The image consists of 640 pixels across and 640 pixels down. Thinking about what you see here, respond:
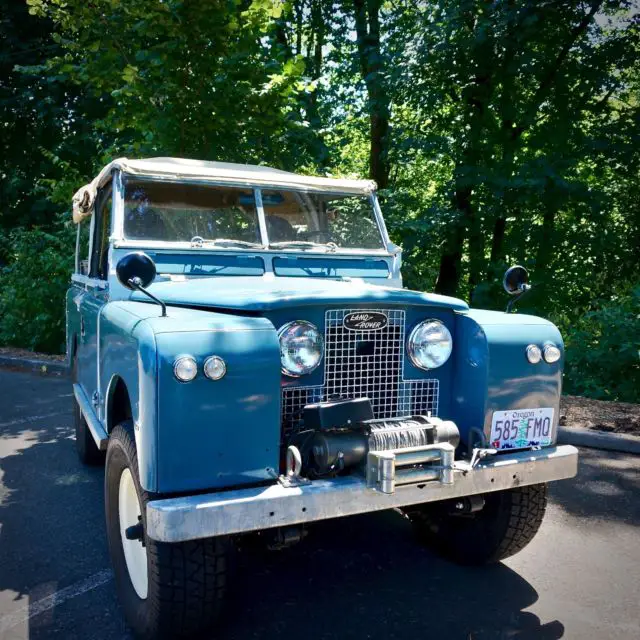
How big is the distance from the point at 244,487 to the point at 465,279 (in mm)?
10490

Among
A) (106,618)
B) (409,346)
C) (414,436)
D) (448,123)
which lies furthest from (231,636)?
(448,123)

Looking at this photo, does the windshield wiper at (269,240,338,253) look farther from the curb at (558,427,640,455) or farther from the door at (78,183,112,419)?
the curb at (558,427,640,455)

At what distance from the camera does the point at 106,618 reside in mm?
2941

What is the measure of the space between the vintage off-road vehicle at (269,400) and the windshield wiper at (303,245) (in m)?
0.02

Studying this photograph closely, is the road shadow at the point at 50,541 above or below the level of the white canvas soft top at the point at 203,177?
below

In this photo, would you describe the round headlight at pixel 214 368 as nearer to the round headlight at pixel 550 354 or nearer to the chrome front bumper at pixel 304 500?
the chrome front bumper at pixel 304 500

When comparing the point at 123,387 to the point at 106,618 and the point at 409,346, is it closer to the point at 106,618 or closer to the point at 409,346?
the point at 106,618

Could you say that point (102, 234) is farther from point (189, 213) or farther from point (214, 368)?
point (214, 368)

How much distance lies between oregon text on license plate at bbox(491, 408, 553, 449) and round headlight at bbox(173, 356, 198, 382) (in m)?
1.43

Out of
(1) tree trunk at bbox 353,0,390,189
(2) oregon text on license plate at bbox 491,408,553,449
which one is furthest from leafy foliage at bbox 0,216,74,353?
(2) oregon text on license plate at bbox 491,408,553,449

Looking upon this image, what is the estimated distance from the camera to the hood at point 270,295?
9.04ft

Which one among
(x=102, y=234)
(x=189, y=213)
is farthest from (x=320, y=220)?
(x=102, y=234)

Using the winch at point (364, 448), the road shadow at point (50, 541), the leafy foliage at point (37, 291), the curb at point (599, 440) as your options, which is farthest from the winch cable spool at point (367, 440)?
the leafy foliage at point (37, 291)

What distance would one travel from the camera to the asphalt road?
9.44ft
